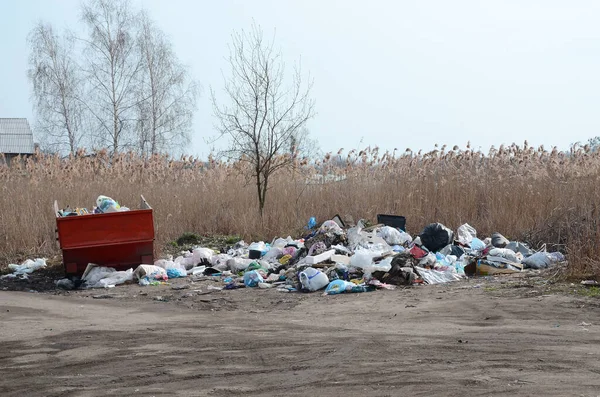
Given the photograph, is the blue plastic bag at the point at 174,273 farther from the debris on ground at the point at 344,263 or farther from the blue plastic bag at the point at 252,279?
the blue plastic bag at the point at 252,279

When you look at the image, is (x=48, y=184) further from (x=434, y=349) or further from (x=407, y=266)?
(x=434, y=349)

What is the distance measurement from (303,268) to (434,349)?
552 cm

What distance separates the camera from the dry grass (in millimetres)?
14508

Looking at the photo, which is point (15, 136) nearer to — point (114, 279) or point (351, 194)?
point (351, 194)

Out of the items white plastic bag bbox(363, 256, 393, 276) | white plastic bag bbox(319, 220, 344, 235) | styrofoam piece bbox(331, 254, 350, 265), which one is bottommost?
→ white plastic bag bbox(363, 256, 393, 276)

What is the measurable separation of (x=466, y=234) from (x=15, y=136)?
36709mm

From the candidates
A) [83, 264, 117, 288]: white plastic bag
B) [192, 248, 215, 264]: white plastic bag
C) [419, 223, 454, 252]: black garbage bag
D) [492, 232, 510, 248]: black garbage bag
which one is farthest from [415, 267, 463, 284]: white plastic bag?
[83, 264, 117, 288]: white plastic bag

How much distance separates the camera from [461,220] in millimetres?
15141

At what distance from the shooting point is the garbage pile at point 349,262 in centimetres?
1068

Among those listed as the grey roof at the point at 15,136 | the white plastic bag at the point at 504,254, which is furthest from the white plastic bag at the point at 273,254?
the grey roof at the point at 15,136

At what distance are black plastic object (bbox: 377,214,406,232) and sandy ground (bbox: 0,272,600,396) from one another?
4606mm

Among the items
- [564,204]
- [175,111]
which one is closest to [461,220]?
[564,204]

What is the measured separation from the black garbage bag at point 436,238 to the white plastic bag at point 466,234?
1.54 ft

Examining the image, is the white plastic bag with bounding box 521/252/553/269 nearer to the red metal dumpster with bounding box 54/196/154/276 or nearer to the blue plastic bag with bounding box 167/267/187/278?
the blue plastic bag with bounding box 167/267/187/278
